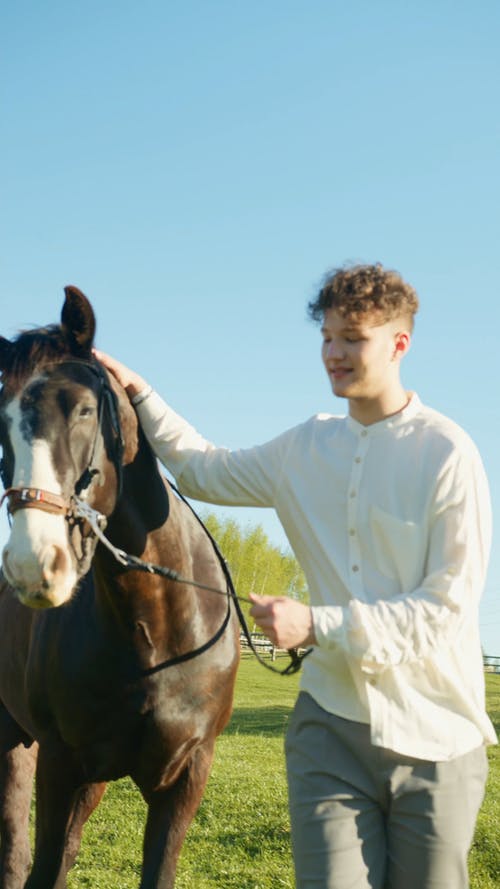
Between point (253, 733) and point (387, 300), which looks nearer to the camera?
point (387, 300)

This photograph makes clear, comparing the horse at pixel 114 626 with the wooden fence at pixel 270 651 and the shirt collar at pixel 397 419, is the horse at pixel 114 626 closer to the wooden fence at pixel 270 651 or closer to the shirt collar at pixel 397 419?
the shirt collar at pixel 397 419

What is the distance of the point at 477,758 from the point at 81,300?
2.23 metres

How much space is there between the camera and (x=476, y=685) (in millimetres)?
2893

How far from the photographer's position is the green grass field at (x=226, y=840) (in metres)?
6.33

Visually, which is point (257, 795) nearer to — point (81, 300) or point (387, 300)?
point (81, 300)

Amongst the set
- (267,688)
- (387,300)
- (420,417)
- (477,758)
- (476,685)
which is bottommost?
(267,688)

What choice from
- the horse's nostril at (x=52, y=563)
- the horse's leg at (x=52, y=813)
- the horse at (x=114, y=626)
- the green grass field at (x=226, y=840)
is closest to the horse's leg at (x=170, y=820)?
the horse at (x=114, y=626)

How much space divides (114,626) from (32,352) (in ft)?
4.30

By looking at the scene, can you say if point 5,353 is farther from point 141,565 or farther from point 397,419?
point 397,419

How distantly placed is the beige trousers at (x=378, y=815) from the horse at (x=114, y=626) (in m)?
1.17

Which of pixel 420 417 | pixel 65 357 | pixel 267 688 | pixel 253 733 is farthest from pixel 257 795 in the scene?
pixel 267 688

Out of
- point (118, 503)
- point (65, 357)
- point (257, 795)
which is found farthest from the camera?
point (257, 795)

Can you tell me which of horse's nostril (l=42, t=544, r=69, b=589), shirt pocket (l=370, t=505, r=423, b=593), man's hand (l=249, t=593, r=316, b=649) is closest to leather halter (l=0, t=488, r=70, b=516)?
horse's nostril (l=42, t=544, r=69, b=589)

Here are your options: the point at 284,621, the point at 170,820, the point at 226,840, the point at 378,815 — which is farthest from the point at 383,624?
the point at 226,840
